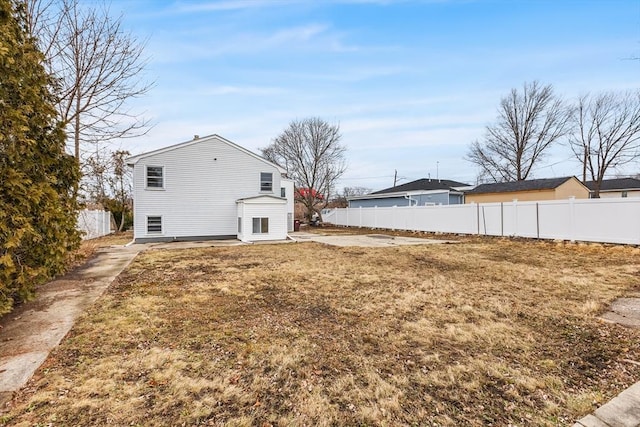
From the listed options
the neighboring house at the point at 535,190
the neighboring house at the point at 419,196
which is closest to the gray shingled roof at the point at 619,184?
the neighboring house at the point at 535,190

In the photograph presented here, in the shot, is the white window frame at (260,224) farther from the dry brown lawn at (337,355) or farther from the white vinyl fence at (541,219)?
the white vinyl fence at (541,219)

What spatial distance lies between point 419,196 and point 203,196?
17.0m

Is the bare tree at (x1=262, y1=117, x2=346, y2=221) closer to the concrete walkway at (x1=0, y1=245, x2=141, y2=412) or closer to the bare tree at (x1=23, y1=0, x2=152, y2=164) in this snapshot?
the bare tree at (x1=23, y1=0, x2=152, y2=164)

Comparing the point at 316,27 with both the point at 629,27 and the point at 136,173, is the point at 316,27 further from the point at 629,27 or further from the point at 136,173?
the point at 136,173

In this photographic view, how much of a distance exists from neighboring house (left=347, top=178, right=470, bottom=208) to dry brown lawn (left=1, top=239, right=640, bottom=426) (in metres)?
18.8

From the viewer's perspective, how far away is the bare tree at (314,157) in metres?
26.7

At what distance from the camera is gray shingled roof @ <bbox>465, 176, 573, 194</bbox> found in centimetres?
1939

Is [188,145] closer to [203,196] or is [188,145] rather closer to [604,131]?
[203,196]

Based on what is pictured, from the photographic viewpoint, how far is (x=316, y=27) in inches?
449

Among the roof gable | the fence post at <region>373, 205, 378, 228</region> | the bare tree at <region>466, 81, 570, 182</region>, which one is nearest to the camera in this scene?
the roof gable

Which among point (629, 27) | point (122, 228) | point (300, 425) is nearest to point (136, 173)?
point (122, 228)

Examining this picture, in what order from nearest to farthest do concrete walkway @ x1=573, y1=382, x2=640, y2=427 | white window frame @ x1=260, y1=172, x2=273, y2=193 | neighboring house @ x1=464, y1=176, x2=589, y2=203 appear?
concrete walkway @ x1=573, y1=382, x2=640, y2=427 → white window frame @ x1=260, y1=172, x2=273, y2=193 → neighboring house @ x1=464, y1=176, x2=589, y2=203

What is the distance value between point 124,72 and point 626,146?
103ft

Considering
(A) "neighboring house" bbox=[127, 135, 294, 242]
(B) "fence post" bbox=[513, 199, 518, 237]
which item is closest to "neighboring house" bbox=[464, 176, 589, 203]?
(B) "fence post" bbox=[513, 199, 518, 237]
